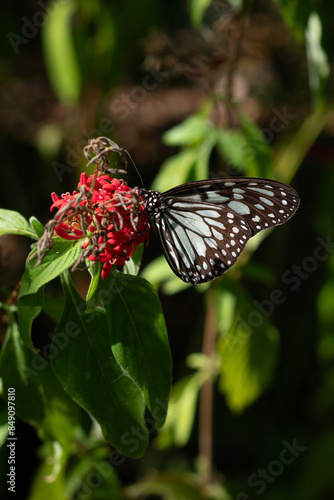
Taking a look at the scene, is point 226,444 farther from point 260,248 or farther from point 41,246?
point 41,246

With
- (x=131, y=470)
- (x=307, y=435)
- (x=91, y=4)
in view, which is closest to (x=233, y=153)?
(x=91, y=4)

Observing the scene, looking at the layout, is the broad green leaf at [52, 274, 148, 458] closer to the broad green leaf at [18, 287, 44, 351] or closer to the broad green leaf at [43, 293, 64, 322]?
the broad green leaf at [18, 287, 44, 351]

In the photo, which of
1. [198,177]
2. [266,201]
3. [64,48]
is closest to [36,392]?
[266,201]

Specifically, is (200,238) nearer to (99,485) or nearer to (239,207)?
(239,207)

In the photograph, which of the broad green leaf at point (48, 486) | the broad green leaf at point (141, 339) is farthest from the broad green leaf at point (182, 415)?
the broad green leaf at point (141, 339)

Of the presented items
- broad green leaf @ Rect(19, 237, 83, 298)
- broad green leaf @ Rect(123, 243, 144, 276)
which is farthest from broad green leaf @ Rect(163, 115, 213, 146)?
broad green leaf @ Rect(19, 237, 83, 298)
